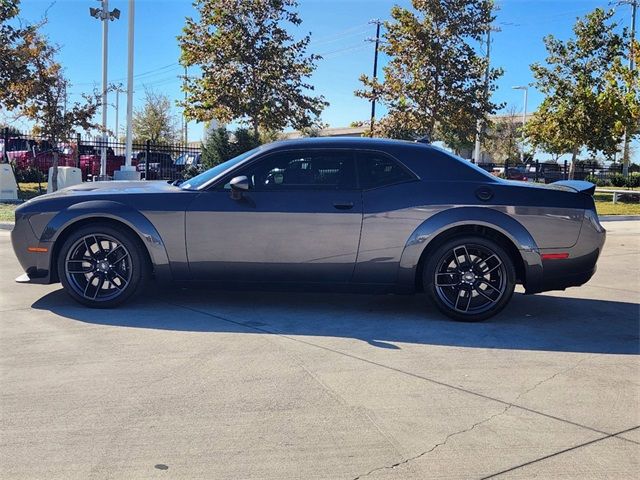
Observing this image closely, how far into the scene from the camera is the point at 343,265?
18.2ft

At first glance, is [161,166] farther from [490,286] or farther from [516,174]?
[516,174]

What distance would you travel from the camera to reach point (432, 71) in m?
22.6

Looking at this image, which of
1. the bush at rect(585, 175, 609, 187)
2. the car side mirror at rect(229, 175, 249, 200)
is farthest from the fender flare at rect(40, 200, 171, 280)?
the bush at rect(585, 175, 609, 187)

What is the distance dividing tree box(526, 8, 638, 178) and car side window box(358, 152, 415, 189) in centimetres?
2098

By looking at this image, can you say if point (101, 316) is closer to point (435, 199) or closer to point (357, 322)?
point (357, 322)

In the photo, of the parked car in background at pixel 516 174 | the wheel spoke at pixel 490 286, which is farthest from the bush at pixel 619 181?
the wheel spoke at pixel 490 286

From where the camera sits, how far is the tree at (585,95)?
24.5 m

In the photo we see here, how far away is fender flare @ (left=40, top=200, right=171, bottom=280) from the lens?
18.1 feet

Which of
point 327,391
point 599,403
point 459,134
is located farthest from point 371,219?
point 459,134

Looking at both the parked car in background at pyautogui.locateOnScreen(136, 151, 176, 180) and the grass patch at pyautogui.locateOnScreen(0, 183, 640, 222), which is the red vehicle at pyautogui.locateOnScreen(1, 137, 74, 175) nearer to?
the grass patch at pyautogui.locateOnScreen(0, 183, 640, 222)

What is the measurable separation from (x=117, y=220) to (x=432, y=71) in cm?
1904

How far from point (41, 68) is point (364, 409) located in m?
16.1

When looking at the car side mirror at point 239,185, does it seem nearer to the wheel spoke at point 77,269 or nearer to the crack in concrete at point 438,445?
the wheel spoke at point 77,269

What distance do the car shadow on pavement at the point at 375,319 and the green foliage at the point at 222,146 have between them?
1253cm
